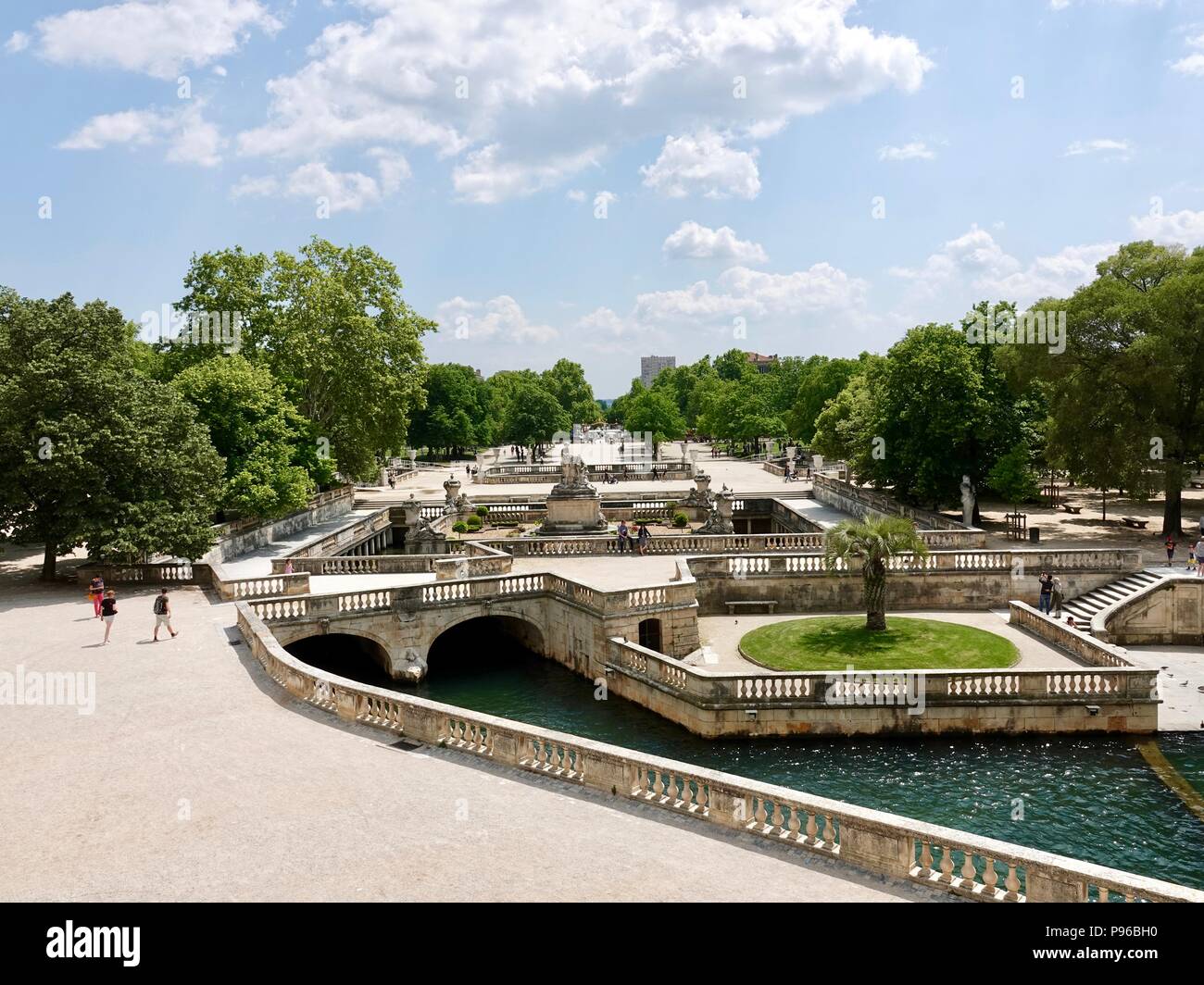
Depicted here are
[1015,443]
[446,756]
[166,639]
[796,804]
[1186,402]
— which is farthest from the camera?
[1015,443]

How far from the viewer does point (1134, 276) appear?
133 ft

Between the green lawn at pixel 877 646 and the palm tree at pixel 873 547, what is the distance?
100 cm

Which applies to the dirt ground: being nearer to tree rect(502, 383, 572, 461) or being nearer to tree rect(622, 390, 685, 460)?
tree rect(502, 383, 572, 461)

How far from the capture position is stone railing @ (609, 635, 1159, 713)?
22.2 metres

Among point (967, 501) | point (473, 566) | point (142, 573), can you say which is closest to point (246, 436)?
point (142, 573)

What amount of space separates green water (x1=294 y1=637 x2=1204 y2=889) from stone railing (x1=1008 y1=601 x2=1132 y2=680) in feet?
7.10

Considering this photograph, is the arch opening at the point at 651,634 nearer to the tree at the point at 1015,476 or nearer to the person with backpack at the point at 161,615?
the person with backpack at the point at 161,615

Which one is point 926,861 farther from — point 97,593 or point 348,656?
point 348,656

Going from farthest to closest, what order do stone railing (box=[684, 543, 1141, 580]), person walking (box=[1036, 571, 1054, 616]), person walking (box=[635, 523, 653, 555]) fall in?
person walking (box=[635, 523, 653, 555]), stone railing (box=[684, 543, 1141, 580]), person walking (box=[1036, 571, 1054, 616])

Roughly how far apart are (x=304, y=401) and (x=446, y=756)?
45.0 metres

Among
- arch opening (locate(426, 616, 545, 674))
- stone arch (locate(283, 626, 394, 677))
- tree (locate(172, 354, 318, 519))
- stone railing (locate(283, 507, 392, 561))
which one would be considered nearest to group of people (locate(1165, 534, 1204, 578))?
arch opening (locate(426, 616, 545, 674))

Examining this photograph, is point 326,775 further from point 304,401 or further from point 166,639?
point 304,401
